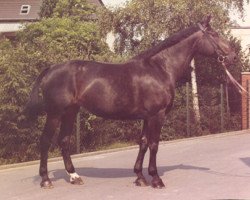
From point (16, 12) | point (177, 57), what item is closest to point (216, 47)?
point (177, 57)

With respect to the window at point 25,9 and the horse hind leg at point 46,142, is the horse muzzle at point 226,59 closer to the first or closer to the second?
the horse hind leg at point 46,142

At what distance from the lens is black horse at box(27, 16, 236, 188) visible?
8.28 meters

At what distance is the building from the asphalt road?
4144cm

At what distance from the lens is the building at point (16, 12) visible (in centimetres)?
5309

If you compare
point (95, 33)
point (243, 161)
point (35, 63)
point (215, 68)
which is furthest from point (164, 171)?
point (95, 33)

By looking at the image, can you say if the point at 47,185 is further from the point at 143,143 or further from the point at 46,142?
the point at 143,143

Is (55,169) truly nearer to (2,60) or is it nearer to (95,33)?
(2,60)

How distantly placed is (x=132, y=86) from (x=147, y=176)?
6.34 ft

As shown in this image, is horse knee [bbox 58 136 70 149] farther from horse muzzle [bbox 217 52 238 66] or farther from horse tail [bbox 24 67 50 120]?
horse muzzle [bbox 217 52 238 66]

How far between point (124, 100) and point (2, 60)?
5132mm

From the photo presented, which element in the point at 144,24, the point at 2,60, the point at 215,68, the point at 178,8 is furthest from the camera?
the point at 215,68

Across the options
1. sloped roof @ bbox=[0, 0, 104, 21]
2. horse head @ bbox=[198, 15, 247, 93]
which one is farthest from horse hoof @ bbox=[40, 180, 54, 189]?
sloped roof @ bbox=[0, 0, 104, 21]

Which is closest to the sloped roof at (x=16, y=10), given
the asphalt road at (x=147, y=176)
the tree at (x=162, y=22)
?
the tree at (x=162, y=22)

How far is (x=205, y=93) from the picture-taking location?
65.2 feet
